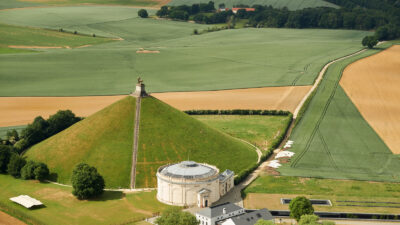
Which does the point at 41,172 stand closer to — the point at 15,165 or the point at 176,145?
the point at 15,165

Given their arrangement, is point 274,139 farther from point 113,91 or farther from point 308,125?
point 113,91

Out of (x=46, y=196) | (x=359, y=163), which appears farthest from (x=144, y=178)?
(x=359, y=163)

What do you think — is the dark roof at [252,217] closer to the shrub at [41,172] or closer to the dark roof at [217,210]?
the dark roof at [217,210]

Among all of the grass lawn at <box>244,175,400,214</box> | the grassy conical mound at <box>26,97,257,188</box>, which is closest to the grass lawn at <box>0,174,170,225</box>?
the grassy conical mound at <box>26,97,257,188</box>

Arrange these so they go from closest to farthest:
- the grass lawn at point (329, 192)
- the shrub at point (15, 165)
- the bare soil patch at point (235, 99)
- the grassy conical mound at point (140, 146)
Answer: the grass lawn at point (329, 192) → the grassy conical mound at point (140, 146) → the shrub at point (15, 165) → the bare soil patch at point (235, 99)

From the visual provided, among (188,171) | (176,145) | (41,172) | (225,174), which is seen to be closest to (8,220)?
(41,172)

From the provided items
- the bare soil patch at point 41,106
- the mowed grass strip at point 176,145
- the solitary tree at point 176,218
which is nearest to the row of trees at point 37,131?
the bare soil patch at point 41,106
